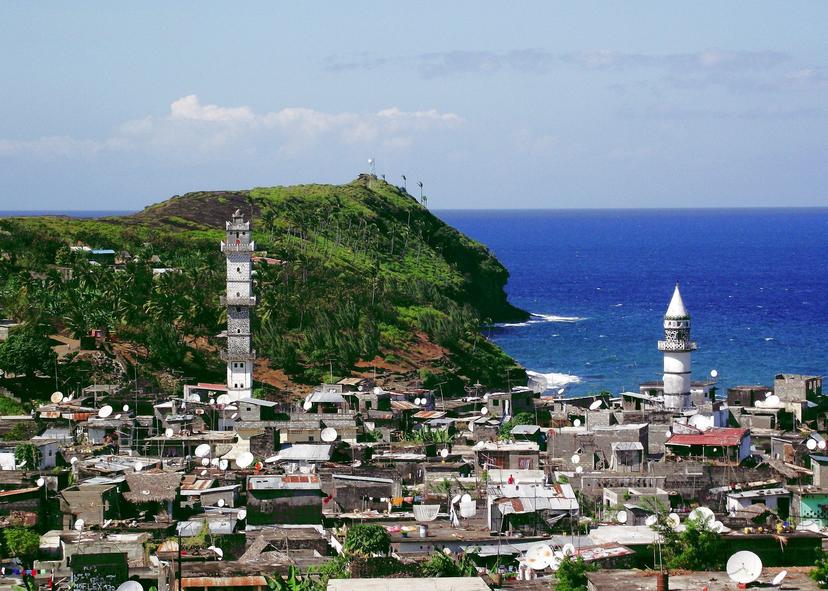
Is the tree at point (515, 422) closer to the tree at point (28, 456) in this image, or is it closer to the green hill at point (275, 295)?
the green hill at point (275, 295)

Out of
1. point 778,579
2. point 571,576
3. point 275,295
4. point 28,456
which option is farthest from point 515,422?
point 778,579

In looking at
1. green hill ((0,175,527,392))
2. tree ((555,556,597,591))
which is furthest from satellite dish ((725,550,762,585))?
green hill ((0,175,527,392))

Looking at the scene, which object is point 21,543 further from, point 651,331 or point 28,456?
point 651,331

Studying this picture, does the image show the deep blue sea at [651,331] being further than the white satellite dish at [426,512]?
Yes

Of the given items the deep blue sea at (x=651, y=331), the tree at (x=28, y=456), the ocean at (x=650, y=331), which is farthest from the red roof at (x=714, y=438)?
the deep blue sea at (x=651, y=331)

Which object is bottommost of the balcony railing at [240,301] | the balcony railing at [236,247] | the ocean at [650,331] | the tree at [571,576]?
the ocean at [650,331]

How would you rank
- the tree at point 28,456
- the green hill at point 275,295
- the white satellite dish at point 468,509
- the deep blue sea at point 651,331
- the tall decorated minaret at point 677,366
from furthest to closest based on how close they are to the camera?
1. the deep blue sea at point 651,331
2. the green hill at point 275,295
3. the tall decorated minaret at point 677,366
4. the tree at point 28,456
5. the white satellite dish at point 468,509

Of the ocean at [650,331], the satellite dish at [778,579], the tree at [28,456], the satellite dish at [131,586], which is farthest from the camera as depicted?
the ocean at [650,331]

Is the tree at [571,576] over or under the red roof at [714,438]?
under
